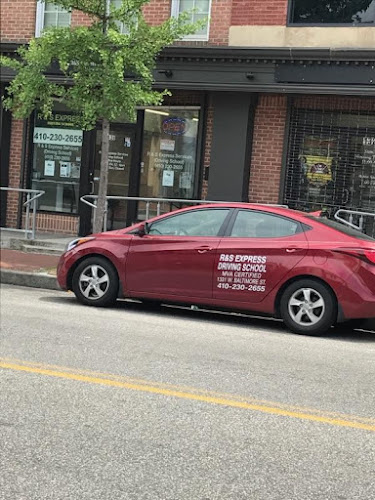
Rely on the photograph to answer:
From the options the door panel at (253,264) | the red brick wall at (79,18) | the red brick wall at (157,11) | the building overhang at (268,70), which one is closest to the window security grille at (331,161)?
the building overhang at (268,70)

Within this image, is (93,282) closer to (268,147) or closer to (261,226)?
(261,226)

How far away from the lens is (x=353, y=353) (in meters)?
6.89

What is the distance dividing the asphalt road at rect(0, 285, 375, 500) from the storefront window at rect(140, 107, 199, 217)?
20.7 feet

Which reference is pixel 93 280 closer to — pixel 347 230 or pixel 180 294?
pixel 180 294

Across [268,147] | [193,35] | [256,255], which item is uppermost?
[193,35]

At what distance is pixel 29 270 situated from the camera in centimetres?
1096

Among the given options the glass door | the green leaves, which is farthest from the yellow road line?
the glass door

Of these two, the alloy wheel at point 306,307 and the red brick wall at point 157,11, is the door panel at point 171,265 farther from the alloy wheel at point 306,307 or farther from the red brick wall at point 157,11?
the red brick wall at point 157,11

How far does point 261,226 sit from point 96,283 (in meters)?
2.33

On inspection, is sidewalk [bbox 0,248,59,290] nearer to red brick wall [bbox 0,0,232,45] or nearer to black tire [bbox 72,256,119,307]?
black tire [bbox 72,256,119,307]

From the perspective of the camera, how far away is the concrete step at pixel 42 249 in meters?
12.4

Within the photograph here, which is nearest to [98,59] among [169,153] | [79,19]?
[169,153]

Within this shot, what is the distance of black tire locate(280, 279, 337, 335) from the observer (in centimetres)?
748

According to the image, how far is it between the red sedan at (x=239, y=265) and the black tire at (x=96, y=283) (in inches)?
0.5
